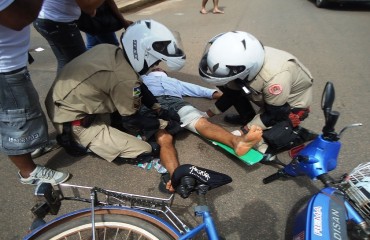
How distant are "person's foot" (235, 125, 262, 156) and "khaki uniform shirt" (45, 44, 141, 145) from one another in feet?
2.90

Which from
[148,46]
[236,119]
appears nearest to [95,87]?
[148,46]

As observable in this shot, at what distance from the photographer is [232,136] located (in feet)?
8.48

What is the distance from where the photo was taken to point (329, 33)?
20.7 ft

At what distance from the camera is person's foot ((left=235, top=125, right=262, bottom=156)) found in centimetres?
230

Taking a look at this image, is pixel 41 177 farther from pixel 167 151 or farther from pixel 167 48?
pixel 167 48

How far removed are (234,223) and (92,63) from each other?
160 centimetres

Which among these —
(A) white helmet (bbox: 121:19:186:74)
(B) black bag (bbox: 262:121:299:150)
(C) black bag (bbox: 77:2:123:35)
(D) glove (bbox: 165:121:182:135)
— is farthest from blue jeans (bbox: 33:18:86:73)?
(B) black bag (bbox: 262:121:299:150)

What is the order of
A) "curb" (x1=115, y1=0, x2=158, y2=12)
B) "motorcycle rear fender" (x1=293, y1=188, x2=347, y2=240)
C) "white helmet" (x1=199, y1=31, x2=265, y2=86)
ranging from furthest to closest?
"curb" (x1=115, y1=0, x2=158, y2=12), "white helmet" (x1=199, y1=31, x2=265, y2=86), "motorcycle rear fender" (x1=293, y1=188, x2=347, y2=240)

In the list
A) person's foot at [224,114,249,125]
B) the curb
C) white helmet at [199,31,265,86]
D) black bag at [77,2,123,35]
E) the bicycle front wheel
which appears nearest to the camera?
the bicycle front wheel

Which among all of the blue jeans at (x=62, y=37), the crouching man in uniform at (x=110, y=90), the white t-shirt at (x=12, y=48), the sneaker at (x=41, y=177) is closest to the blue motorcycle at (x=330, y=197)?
the crouching man in uniform at (x=110, y=90)

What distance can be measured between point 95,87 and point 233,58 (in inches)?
43.8

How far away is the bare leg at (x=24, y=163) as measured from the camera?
7.41ft

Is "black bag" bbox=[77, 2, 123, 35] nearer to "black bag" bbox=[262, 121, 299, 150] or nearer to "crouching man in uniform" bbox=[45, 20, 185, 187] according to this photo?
"crouching man in uniform" bbox=[45, 20, 185, 187]

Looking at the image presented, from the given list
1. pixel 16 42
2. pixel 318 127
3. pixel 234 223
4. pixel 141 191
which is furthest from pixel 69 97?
pixel 318 127
